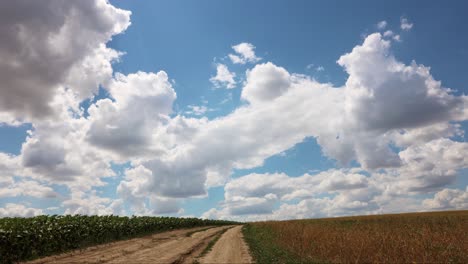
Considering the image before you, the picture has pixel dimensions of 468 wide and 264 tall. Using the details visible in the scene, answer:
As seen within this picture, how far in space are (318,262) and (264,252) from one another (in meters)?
5.52

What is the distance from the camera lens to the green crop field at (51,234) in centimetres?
2046

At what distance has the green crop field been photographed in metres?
20.5

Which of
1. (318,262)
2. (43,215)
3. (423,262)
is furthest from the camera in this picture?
(43,215)

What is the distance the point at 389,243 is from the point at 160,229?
41071mm

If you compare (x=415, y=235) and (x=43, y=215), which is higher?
(x=43, y=215)

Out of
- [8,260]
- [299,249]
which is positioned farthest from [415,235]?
[8,260]

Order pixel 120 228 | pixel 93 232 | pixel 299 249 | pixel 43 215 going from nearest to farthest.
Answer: pixel 299 249 < pixel 43 215 < pixel 93 232 < pixel 120 228

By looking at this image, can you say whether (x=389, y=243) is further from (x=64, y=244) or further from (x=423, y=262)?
(x=64, y=244)

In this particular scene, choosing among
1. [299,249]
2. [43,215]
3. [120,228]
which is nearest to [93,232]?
[43,215]

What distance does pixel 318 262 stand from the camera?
56.0 ft

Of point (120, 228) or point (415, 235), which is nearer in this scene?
point (415, 235)

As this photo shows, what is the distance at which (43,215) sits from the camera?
28.3 meters

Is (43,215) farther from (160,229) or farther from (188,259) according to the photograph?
(160,229)

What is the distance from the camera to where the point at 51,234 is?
80.1 feet
